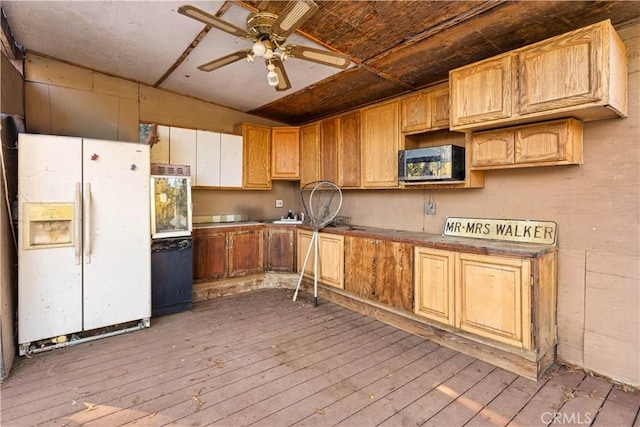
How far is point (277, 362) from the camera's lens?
245 cm

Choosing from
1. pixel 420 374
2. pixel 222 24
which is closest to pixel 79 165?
pixel 222 24

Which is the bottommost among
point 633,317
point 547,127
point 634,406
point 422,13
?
point 634,406

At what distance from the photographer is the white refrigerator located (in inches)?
98.3

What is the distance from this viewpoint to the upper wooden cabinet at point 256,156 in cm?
459

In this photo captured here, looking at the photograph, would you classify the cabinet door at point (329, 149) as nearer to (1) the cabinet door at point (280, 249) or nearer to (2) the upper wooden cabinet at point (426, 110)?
(1) the cabinet door at point (280, 249)

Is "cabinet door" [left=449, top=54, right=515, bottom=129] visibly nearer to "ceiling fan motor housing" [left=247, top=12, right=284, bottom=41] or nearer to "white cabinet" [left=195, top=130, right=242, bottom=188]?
"ceiling fan motor housing" [left=247, top=12, right=284, bottom=41]

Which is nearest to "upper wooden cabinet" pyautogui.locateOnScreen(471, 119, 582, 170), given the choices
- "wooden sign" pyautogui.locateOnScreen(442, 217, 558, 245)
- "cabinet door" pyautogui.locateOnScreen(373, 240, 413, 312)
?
"wooden sign" pyautogui.locateOnScreen(442, 217, 558, 245)

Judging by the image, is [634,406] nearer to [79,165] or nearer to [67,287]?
[67,287]

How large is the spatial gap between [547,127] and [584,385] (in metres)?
1.90

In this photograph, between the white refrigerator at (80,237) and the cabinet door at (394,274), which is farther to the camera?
the cabinet door at (394,274)

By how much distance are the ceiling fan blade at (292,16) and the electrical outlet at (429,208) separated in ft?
7.65

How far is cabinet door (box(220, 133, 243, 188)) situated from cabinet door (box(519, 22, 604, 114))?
3490mm

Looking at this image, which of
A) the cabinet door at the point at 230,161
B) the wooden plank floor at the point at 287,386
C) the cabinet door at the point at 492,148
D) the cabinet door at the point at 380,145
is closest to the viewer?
the wooden plank floor at the point at 287,386

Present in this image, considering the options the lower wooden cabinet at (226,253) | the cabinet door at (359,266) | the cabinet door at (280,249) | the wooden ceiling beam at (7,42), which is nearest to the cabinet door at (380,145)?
the cabinet door at (359,266)
